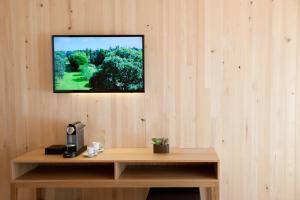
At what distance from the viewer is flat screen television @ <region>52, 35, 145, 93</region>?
2766mm

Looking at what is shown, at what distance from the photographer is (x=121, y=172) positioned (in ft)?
8.50

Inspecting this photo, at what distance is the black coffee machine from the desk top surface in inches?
1.9

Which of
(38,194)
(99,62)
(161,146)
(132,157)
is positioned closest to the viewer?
(132,157)

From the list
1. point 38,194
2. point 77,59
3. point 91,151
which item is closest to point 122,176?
point 91,151

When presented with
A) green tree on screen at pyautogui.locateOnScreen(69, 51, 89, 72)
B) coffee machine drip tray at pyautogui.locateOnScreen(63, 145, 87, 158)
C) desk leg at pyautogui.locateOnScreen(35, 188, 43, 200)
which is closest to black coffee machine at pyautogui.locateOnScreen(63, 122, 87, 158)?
coffee machine drip tray at pyautogui.locateOnScreen(63, 145, 87, 158)

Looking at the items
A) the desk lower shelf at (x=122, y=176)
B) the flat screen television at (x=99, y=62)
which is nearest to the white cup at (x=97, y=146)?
the desk lower shelf at (x=122, y=176)

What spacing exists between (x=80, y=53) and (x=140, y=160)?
101cm

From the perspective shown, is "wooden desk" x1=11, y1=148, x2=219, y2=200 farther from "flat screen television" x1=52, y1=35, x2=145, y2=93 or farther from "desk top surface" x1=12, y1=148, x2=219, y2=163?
"flat screen television" x1=52, y1=35, x2=145, y2=93

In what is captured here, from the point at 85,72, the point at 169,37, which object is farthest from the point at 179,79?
the point at 85,72

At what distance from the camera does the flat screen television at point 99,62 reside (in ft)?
9.07

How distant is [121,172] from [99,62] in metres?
0.90

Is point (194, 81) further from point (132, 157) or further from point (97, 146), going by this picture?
point (97, 146)

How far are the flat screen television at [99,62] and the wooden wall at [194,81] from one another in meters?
0.09

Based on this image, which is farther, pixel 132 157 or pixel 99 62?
pixel 99 62
